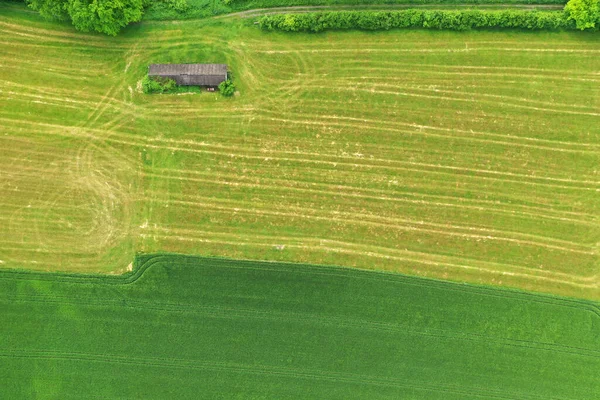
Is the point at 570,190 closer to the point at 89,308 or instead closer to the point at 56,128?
the point at 89,308

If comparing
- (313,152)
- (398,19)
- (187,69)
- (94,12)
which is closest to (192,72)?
(187,69)

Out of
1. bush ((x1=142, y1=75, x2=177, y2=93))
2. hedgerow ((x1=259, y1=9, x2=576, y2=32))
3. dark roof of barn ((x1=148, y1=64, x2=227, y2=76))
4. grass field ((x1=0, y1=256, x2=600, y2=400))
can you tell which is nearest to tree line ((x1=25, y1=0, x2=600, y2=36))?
hedgerow ((x1=259, y1=9, x2=576, y2=32))

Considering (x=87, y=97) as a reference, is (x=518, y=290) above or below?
below

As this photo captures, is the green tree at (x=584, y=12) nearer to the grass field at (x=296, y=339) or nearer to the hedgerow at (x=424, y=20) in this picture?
the hedgerow at (x=424, y=20)

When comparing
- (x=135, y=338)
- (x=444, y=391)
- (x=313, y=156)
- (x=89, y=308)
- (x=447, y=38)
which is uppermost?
(x=447, y=38)

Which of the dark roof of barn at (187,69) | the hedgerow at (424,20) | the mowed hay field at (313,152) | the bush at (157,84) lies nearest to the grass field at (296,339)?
the mowed hay field at (313,152)

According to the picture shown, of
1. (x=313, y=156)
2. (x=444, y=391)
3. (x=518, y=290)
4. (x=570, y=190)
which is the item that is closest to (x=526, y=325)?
(x=518, y=290)
